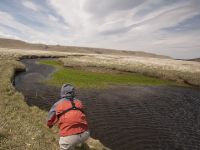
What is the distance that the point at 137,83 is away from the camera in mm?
41469

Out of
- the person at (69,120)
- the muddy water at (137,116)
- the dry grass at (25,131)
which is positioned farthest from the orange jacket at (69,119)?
the muddy water at (137,116)

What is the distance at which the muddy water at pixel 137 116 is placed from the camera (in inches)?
653

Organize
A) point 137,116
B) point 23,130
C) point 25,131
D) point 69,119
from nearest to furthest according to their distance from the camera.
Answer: point 69,119, point 25,131, point 23,130, point 137,116

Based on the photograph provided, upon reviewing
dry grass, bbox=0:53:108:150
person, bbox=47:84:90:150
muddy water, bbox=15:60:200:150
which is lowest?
muddy water, bbox=15:60:200:150

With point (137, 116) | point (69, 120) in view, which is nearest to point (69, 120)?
point (69, 120)

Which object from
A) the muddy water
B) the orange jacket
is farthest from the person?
the muddy water

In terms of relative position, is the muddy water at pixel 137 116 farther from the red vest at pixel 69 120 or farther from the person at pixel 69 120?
the red vest at pixel 69 120

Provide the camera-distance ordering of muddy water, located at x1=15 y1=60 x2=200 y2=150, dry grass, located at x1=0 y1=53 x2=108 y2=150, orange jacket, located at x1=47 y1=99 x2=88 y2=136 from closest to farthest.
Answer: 1. orange jacket, located at x1=47 y1=99 x2=88 y2=136
2. dry grass, located at x1=0 y1=53 x2=108 y2=150
3. muddy water, located at x1=15 y1=60 x2=200 y2=150

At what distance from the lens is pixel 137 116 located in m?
22.0

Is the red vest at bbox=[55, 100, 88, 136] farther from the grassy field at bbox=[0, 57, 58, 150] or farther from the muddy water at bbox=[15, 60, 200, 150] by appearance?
the muddy water at bbox=[15, 60, 200, 150]

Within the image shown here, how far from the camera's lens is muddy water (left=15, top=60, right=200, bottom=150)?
16.6 m

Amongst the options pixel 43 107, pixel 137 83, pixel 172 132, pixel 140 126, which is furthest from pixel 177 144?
pixel 137 83

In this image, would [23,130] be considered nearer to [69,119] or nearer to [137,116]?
[69,119]

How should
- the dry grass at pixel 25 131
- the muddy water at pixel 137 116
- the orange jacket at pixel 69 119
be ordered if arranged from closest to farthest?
1. the orange jacket at pixel 69 119
2. the dry grass at pixel 25 131
3. the muddy water at pixel 137 116
